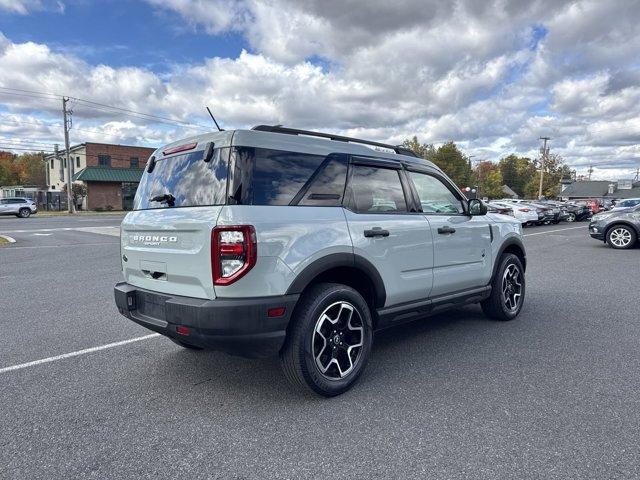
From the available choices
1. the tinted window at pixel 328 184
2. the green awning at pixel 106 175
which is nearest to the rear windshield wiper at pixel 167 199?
the tinted window at pixel 328 184

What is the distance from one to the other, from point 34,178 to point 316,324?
96419 mm

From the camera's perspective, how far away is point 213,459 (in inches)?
104

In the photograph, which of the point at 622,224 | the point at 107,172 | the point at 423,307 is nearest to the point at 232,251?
the point at 423,307

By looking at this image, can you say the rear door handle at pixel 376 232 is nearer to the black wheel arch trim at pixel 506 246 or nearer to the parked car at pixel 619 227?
the black wheel arch trim at pixel 506 246

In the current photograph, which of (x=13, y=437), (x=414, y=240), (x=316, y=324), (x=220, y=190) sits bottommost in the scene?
(x=13, y=437)

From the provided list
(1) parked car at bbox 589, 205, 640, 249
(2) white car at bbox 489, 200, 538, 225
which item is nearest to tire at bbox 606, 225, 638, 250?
(1) parked car at bbox 589, 205, 640, 249

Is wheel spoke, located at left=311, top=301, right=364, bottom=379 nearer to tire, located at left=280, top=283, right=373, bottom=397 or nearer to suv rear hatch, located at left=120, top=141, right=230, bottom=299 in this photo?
tire, located at left=280, top=283, right=373, bottom=397

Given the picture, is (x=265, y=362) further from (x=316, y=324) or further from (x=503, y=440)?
(x=503, y=440)

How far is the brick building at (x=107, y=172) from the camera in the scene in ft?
157

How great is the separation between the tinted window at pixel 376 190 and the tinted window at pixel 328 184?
13cm

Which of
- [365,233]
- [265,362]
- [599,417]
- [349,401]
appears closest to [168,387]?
[265,362]

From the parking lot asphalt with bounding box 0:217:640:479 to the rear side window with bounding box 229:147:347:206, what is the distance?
150cm

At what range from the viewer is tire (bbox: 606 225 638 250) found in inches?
539

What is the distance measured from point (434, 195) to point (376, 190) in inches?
36.9
